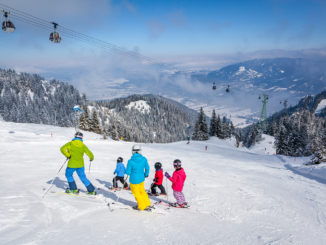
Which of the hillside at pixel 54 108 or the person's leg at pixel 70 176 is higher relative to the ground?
the hillside at pixel 54 108

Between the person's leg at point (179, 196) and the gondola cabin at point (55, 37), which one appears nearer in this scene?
the person's leg at point (179, 196)

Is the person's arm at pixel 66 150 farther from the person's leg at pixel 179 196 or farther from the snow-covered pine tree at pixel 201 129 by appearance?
the snow-covered pine tree at pixel 201 129

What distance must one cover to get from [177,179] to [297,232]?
377 cm

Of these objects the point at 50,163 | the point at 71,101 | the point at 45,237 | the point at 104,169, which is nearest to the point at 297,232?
the point at 45,237

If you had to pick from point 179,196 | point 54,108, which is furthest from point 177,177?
point 54,108

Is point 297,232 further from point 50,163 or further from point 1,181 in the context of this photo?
point 50,163

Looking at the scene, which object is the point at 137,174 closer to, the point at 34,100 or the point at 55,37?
the point at 55,37

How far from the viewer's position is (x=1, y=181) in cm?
858

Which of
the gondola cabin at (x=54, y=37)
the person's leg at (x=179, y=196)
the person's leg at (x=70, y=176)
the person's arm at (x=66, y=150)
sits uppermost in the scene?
the gondola cabin at (x=54, y=37)

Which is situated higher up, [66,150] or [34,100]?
[34,100]

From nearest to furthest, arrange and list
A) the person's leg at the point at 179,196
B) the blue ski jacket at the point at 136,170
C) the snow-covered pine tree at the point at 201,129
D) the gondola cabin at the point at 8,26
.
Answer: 1. the blue ski jacket at the point at 136,170
2. the person's leg at the point at 179,196
3. the gondola cabin at the point at 8,26
4. the snow-covered pine tree at the point at 201,129

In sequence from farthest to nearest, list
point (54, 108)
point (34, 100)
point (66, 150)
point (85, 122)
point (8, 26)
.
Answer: point (34, 100), point (54, 108), point (85, 122), point (8, 26), point (66, 150)

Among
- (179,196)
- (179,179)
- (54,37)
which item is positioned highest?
(54,37)

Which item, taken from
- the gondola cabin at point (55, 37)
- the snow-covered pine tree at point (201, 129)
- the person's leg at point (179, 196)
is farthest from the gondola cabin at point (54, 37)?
the snow-covered pine tree at point (201, 129)
